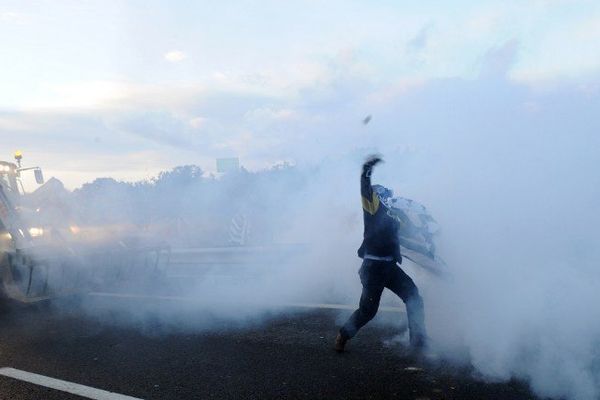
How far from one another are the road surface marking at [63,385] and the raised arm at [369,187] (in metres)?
2.63

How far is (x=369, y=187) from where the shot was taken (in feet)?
16.3

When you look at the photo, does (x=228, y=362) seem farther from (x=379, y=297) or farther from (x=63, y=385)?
(x=379, y=297)

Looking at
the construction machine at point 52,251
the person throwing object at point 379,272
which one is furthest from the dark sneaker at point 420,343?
the construction machine at point 52,251

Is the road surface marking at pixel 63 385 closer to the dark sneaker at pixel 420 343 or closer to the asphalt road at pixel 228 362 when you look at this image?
the asphalt road at pixel 228 362

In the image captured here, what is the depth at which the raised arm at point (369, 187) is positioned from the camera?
4871 millimetres

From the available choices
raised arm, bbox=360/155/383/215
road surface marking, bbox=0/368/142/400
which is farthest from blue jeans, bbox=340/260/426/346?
road surface marking, bbox=0/368/142/400

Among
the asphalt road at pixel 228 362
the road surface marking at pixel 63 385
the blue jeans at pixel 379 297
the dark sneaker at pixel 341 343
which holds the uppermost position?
the blue jeans at pixel 379 297

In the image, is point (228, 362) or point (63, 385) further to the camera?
point (228, 362)

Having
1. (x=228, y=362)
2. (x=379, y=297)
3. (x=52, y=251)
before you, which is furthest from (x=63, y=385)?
(x=52, y=251)

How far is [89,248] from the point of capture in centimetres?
831

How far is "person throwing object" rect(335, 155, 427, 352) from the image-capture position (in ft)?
16.3

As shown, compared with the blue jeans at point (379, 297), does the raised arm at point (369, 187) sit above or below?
above

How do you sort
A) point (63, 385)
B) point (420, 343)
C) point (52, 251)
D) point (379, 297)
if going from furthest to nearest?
point (52, 251)
point (379, 297)
point (420, 343)
point (63, 385)

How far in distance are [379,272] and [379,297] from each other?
0.80 feet
